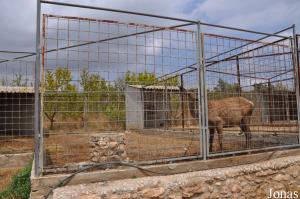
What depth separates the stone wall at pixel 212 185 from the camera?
4250mm

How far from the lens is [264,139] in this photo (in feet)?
25.1

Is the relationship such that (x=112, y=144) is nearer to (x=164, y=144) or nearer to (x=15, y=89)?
(x=164, y=144)

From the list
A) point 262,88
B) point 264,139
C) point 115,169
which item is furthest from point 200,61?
point 262,88

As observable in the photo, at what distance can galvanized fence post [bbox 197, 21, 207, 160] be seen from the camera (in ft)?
17.3

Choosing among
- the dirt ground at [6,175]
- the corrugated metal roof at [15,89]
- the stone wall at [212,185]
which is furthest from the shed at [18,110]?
the stone wall at [212,185]

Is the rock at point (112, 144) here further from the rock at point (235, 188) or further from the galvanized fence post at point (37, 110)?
the rock at point (235, 188)

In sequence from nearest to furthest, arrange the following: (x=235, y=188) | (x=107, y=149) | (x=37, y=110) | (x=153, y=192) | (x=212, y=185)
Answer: (x=37, y=110)
(x=153, y=192)
(x=212, y=185)
(x=235, y=188)
(x=107, y=149)

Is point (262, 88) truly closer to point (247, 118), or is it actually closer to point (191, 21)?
point (247, 118)

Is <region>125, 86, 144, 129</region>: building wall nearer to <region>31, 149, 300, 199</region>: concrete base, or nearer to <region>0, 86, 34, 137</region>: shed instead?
<region>31, 149, 300, 199</region>: concrete base

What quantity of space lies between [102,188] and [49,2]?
2899mm

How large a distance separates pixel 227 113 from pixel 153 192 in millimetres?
3373

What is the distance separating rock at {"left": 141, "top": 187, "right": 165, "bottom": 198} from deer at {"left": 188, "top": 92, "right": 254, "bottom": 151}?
2604 mm

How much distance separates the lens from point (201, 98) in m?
5.36

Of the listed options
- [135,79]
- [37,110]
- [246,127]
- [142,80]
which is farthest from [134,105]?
[37,110]
